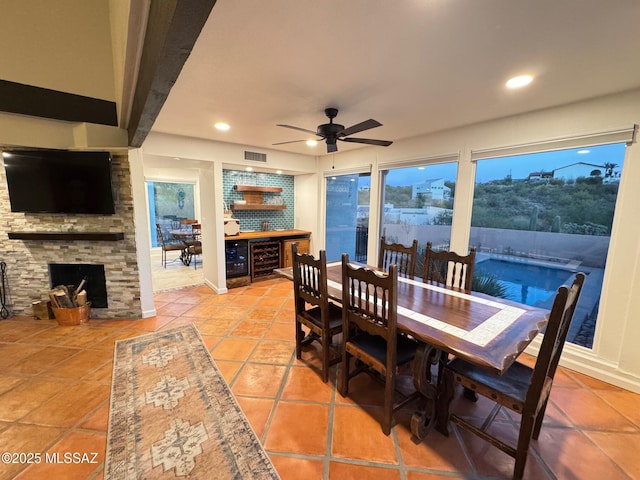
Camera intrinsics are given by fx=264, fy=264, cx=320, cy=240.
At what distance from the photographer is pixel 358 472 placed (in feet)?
4.83

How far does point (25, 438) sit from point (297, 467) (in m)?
1.71

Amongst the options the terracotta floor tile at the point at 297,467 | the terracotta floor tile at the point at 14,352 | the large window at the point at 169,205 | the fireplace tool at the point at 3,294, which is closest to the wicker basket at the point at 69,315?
the terracotta floor tile at the point at 14,352

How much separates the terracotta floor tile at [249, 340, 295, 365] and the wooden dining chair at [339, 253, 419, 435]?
26.9 inches

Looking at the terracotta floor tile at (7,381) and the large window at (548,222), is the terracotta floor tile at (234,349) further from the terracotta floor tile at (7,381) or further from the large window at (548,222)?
the large window at (548,222)

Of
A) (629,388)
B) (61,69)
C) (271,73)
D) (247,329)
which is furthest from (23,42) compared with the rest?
(629,388)

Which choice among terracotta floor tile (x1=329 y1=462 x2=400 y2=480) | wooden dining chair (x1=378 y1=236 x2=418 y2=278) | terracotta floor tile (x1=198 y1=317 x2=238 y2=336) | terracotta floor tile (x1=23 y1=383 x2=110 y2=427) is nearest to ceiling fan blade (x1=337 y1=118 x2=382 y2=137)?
wooden dining chair (x1=378 y1=236 x2=418 y2=278)

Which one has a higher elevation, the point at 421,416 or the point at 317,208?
the point at 317,208

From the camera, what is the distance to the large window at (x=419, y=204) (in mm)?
Answer: 3412

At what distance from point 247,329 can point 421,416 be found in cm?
205

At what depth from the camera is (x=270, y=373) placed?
2311mm

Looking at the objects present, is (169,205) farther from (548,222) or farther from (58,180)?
(548,222)

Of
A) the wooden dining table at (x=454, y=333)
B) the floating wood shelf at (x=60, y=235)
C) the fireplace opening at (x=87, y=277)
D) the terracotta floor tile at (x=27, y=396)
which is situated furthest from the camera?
the fireplace opening at (x=87, y=277)

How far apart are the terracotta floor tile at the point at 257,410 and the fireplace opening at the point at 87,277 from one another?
8.55 feet

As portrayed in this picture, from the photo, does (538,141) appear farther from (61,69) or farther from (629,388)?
(61,69)
